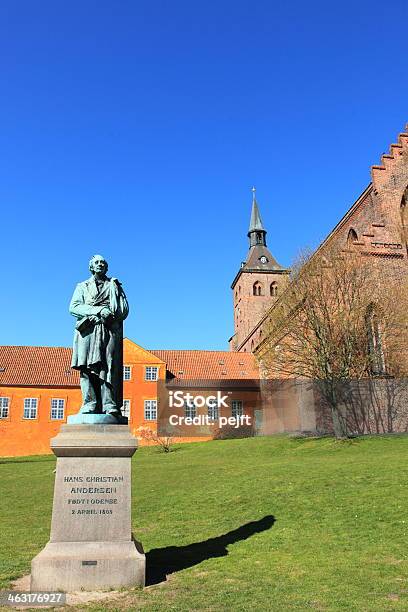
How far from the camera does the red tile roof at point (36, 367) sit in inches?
1784

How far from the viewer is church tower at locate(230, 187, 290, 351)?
76.4 metres

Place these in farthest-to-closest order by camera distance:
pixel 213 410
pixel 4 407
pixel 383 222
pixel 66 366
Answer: pixel 66 366, pixel 4 407, pixel 213 410, pixel 383 222

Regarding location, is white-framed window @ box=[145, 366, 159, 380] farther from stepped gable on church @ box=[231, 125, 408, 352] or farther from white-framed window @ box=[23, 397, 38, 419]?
stepped gable on church @ box=[231, 125, 408, 352]

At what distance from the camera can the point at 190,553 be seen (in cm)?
925

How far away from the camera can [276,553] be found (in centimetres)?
904

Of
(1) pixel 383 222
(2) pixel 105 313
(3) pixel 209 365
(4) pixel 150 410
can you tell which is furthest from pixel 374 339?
(3) pixel 209 365

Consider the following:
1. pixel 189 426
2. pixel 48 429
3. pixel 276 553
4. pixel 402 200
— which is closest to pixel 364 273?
pixel 402 200

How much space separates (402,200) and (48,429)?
1275 inches

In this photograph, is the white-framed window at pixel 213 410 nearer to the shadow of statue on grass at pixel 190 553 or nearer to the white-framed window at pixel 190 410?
the white-framed window at pixel 190 410

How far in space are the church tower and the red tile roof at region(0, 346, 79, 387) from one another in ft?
107

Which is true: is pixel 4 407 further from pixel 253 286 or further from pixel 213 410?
pixel 253 286

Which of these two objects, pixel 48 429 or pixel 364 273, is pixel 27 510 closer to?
pixel 364 273

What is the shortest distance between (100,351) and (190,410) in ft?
108

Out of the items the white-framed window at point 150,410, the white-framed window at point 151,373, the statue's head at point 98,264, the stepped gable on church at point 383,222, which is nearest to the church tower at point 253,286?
the white-framed window at point 151,373
